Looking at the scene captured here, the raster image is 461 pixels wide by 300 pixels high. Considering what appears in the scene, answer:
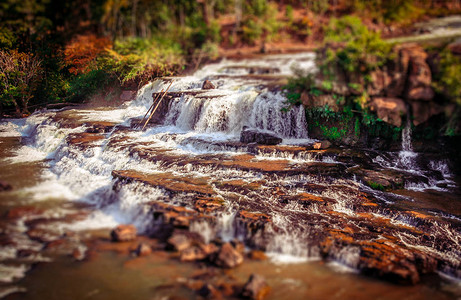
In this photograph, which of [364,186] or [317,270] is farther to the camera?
[364,186]

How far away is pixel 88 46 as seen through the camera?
18609 millimetres

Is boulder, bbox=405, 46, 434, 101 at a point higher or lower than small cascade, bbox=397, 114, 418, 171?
higher

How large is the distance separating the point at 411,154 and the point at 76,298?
8.80m

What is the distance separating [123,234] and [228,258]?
2.00 meters

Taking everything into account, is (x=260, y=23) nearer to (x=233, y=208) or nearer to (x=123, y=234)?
(x=233, y=208)

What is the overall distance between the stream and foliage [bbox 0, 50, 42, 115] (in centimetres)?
463

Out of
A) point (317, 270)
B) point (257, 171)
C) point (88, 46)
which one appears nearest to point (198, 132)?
point (257, 171)

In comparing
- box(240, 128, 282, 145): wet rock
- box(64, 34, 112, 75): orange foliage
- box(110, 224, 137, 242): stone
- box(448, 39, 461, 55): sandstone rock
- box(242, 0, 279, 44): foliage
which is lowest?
box(110, 224, 137, 242): stone

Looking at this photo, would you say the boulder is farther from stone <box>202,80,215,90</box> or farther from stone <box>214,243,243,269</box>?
stone <box>202,80,215,90</box>

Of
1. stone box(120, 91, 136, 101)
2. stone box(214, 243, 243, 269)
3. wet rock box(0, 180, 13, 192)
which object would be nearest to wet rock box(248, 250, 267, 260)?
stone box(214, 243, 243, 269)

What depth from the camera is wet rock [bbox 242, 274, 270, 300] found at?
443 cm

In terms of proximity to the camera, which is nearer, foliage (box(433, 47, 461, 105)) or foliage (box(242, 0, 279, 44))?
foliage (box(433, 47, 461, 105))

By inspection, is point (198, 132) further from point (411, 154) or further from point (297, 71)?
point (411, 154)

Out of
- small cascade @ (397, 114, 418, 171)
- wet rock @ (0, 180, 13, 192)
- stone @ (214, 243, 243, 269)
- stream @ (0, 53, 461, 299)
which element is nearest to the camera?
stream @ (0, 53, 461, 299)
